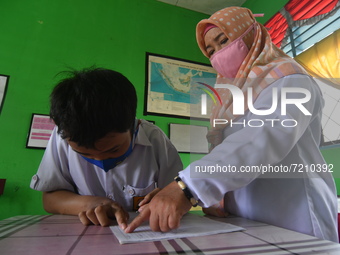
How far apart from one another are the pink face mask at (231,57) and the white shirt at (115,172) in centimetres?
41

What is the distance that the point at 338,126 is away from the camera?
1.32 meters

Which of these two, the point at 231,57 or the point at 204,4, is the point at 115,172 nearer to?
the point at 231,57

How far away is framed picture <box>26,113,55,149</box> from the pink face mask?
4.81 feet

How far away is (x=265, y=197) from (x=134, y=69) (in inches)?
73.0

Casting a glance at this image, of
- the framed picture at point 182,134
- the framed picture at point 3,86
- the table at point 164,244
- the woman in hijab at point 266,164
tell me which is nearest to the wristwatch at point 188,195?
the woman in hijab at point 266,164

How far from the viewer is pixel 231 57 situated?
0.92 metres

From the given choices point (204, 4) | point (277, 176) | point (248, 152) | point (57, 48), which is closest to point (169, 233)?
point (248, 152)

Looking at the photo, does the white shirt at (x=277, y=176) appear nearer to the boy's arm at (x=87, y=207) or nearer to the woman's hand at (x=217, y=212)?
the woman's hand at (x=217, y=212)

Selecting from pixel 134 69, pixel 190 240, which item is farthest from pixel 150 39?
pixel 190 240

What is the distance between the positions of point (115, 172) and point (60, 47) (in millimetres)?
1705

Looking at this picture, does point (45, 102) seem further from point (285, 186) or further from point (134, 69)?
point (285, 186)

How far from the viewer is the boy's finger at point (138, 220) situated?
0.49 metres

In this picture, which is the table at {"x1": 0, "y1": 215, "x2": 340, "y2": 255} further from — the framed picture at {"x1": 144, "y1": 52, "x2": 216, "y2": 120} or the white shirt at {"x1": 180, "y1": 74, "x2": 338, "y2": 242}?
the framed picture at {"x1": 144, "y1": 52, "x2": 216, "y2": 120}

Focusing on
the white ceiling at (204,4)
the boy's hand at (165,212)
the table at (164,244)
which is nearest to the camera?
the table at (164,244)
